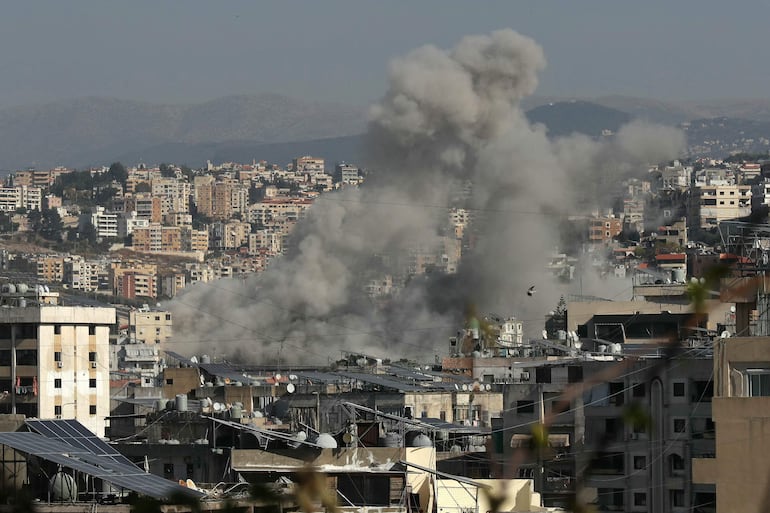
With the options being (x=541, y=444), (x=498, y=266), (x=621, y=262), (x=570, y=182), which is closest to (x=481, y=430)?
(x=541, y=444)

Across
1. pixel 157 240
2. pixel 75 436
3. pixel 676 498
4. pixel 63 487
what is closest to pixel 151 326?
pixel 676 498

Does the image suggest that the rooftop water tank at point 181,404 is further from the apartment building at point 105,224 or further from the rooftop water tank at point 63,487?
the apartment building at point 105,224

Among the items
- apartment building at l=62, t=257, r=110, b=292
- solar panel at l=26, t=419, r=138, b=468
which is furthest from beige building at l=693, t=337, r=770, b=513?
apartment building at l=62, t=257, r=110, b=292

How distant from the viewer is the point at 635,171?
93.8 meters

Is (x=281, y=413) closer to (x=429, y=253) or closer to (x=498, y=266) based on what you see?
(x=498, y=266)

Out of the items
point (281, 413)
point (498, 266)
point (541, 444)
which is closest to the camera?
point (541, 444)

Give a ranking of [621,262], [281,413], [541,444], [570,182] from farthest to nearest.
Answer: [621,262] < [570,182] < [281,413] < [541,444]

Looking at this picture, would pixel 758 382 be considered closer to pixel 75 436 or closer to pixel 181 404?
pixel 75 436

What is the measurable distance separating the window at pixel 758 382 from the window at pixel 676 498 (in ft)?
26.4

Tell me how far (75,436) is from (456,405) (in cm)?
1828

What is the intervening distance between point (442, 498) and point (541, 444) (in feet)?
41.5

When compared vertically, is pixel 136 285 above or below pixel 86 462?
below

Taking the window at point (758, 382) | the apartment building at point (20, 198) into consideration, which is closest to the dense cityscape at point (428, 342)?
the window at point (758, 382)

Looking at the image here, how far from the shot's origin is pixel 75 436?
58.1ft
